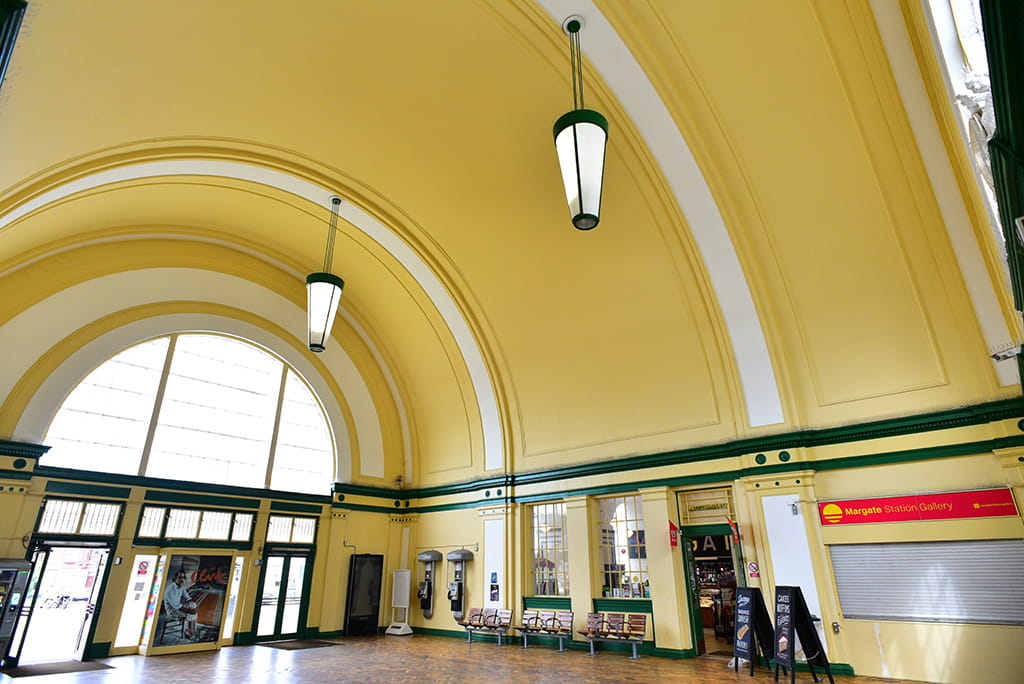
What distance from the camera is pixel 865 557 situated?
26.6 feet

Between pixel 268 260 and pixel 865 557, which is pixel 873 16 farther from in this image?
pixel 268 260

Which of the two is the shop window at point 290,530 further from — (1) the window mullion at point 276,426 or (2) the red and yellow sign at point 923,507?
(2) the red and yellow sign at point 923,507

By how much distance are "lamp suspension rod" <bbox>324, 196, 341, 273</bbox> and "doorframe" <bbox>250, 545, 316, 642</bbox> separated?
6519mm

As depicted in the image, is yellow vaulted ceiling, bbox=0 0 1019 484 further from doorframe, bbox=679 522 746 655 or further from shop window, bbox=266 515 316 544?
shop window, bbox=266 515 316 544

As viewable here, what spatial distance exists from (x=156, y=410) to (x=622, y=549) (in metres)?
10.0

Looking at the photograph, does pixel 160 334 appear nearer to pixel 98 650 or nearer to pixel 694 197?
pixel 98 650

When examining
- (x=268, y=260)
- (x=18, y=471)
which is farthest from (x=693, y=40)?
(x=18, y=471)

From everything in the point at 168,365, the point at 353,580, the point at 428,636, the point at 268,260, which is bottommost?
the point at 428,636

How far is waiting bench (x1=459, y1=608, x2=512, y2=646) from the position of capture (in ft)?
37.6

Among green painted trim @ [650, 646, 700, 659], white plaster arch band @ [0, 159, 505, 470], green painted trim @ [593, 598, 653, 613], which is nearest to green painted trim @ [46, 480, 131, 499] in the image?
white plaster arch band @ [0, 159, 505, 470]

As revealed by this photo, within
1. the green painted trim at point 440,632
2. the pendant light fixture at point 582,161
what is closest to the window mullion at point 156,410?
the green painted trim at point 440,632

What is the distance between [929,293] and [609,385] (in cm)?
548

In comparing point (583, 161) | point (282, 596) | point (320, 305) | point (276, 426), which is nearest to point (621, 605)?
point (282, 596)

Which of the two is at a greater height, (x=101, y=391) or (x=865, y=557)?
(x=101, y=391)
